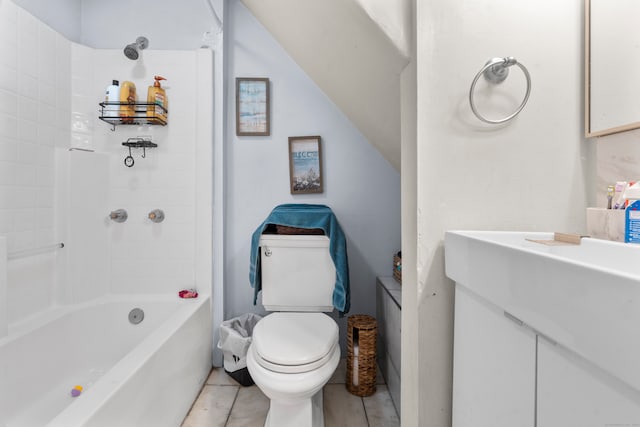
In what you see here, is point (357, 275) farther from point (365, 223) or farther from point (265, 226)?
point (265, 226)

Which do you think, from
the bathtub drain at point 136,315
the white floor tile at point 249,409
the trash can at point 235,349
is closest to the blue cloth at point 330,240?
the trash can at point 235,349

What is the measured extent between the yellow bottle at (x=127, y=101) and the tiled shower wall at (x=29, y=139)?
31 centimetres

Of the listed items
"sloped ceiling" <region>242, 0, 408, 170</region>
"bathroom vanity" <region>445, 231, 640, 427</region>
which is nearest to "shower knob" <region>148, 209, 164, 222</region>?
"sloped ceiling" <region>242, 0, 408, 170</region>

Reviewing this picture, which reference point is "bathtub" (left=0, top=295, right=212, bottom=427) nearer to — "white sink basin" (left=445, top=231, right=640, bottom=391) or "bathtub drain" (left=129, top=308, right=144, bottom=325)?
"bathtub drain" (left=129, top=308, right=144, bottom=325)

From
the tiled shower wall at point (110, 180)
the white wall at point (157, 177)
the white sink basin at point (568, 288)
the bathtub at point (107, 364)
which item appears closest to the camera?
the white sink basin at point (568, 288)

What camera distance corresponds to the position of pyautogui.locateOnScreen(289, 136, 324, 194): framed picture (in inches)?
79.3

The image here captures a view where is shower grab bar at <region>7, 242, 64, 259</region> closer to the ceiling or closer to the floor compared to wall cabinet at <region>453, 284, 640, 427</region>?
closer to the ceiling

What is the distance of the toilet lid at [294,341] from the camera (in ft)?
A: 4.05

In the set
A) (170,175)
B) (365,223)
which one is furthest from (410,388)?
(170,175)

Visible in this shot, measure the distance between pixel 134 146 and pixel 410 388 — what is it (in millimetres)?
1926

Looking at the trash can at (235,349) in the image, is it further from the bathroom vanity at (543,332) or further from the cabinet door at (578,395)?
the cabinet door at (578,395)

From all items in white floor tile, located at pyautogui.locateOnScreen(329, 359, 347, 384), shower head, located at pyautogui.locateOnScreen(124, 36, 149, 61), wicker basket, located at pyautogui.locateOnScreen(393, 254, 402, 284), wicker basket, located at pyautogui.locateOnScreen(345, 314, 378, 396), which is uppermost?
shower head, located at pyautogui.locateOnScreen(124, 36, 149, 61)

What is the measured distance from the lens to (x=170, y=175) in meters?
1.94

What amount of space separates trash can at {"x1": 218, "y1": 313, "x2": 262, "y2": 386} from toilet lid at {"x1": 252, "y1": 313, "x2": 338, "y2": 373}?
0.34 m
